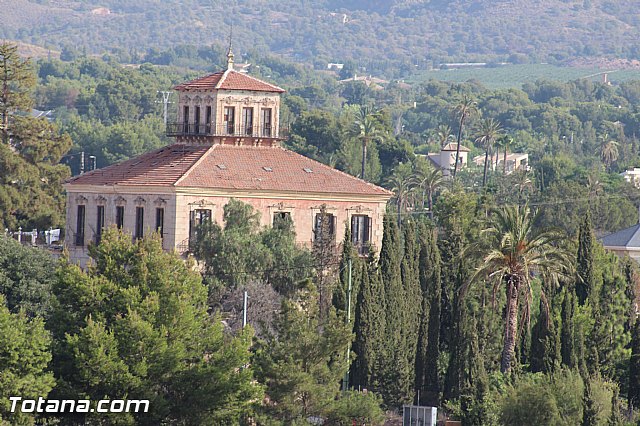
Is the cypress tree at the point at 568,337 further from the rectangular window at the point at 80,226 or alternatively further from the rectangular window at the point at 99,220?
the rectangular window at the point at 80,226

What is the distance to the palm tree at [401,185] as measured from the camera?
164 m

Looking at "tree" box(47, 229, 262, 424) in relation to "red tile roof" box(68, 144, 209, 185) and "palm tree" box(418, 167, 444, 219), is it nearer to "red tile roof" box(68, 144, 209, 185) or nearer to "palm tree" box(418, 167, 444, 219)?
"red tile roof" box(68, 144, 209, 185)

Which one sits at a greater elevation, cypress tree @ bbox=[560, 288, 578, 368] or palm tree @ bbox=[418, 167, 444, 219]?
cypress tree @ bbox=[560, 288, 578, 368]

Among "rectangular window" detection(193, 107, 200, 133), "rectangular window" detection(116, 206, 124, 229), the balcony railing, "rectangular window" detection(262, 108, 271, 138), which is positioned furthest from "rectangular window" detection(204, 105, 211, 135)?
"rectangular window" detection(116, 206, 124, 229)

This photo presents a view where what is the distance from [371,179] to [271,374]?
9740 cm

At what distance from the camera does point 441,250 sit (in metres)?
93.1

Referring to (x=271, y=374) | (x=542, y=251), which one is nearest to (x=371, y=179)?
(x=542, y=251)

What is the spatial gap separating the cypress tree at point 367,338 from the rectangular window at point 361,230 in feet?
71.4

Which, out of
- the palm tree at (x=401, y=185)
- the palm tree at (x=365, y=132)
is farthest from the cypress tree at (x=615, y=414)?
the palm tree at (x=365, y=132)

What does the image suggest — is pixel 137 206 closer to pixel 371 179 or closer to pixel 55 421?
pixel 55 421

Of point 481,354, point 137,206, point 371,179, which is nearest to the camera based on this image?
point 481,354

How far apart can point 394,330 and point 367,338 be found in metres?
1.90

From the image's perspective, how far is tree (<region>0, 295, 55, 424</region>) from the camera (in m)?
64.9

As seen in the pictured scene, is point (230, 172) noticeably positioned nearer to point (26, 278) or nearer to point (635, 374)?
point (26, 278)
